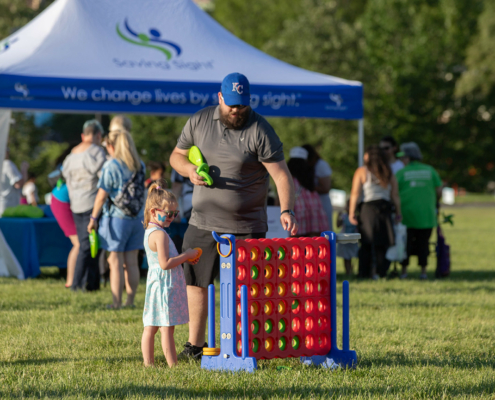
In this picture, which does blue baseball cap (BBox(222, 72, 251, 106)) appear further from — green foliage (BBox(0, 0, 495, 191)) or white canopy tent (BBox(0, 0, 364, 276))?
green foliage (BBox(0, 0, 495, 191))

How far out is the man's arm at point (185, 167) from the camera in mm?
4612

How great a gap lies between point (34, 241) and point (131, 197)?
2888 mm

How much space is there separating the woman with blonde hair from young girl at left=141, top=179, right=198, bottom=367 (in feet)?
8.20

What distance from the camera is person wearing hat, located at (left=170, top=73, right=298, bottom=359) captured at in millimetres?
4590

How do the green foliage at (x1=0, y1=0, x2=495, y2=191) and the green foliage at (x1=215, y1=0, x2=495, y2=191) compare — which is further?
the green foliage at (x1=215, y1=0, x2=495, y2=191)

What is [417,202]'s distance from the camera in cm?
1016

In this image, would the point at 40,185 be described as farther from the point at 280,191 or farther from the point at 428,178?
the point at 280,191

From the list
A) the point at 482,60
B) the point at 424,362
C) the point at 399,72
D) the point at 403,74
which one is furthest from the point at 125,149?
the point at 482,60

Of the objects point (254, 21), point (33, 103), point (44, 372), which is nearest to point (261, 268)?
point (44, 372)

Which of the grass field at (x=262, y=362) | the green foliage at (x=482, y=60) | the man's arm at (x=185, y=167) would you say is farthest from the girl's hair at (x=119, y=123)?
the green foliage at (x=482, y=60)

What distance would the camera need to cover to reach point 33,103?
8.41 m

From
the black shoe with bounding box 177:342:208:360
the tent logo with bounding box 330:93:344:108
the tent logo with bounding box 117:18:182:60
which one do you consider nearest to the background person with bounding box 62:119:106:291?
the tent logo with bounding box 117:18:182:60

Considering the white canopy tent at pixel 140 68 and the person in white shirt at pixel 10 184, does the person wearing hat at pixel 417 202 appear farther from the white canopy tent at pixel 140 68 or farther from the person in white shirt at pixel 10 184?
the person in white shirt at pixel 10 184

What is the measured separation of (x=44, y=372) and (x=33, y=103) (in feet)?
15.4
